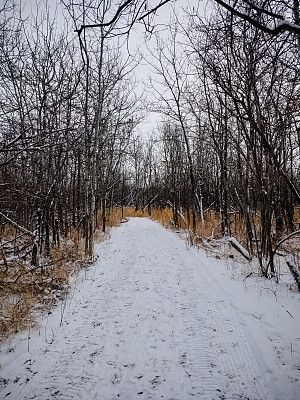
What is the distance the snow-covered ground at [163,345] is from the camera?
78.5 inches

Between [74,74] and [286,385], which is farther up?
[74,74]

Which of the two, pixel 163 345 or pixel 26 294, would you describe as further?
pixel 26 294

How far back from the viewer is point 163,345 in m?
2.57

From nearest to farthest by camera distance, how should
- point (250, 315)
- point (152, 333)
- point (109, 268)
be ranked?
point (152, 333), point (250, 315), point (109, 268)

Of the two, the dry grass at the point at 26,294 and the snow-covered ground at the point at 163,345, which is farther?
the dry grass at the point at 26,294

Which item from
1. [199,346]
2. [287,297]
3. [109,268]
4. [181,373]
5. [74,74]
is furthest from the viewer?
[74,74]

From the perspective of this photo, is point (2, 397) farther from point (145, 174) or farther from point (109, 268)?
point (145, 174)

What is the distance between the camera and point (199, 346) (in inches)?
100

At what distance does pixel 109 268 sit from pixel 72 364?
3449 millimetres

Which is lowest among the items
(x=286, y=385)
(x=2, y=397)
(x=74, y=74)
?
(x=2, y=397)

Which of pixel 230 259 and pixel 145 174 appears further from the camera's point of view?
pixel 145 174

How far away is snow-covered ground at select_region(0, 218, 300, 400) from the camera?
6.55ft

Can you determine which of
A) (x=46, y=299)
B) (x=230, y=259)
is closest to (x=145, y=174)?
(x=230, y=259)

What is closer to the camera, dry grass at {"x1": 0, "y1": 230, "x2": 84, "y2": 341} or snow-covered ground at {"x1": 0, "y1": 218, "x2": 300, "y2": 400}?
snow-covered ground at {"x1": 0, "y1": 218, "x2": 300, "y2": 400}
